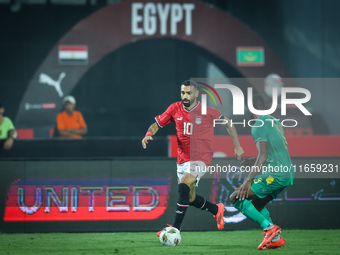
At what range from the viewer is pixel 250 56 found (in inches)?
515

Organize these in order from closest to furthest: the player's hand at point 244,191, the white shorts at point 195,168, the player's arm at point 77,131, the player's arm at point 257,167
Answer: the player's arm at point 257,167 → the player's hand at point 244,191 → the white shorts at point 195,168 → the player's arm at point 77,131

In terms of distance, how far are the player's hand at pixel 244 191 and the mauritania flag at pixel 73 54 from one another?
8.01 meters

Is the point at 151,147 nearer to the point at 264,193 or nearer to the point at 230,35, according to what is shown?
the point at 264,193

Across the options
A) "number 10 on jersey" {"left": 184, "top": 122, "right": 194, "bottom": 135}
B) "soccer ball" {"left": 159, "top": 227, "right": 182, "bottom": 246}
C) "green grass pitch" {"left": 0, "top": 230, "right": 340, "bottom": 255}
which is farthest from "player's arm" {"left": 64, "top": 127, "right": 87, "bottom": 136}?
"soccer ball" {"left": 159, "top": 227, "right": 182, "bottom": 246}

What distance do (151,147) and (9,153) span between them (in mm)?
2505

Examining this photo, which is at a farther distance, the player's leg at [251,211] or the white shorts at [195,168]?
the white shorts at [195,168]

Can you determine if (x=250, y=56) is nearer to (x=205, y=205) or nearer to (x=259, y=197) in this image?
(x=205, y=205)

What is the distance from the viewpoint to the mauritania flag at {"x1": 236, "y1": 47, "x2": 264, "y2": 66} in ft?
42.7

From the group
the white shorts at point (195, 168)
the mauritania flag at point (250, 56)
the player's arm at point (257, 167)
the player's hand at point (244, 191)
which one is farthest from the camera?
the mauritania flag at point (250, 56)

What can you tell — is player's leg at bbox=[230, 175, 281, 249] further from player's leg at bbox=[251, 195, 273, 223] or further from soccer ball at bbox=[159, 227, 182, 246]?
soccer ball at bbox=[159, 227, 182, 246]

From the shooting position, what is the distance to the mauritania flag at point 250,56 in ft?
42.7

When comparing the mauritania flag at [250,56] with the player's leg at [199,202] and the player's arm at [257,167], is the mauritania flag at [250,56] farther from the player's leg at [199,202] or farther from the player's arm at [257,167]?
the player's arm at [257,167]

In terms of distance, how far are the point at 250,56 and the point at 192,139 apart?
709 centimetres

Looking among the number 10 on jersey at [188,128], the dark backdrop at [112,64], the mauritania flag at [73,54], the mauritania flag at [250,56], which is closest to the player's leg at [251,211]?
the number 10 on jersey at [188,128]
